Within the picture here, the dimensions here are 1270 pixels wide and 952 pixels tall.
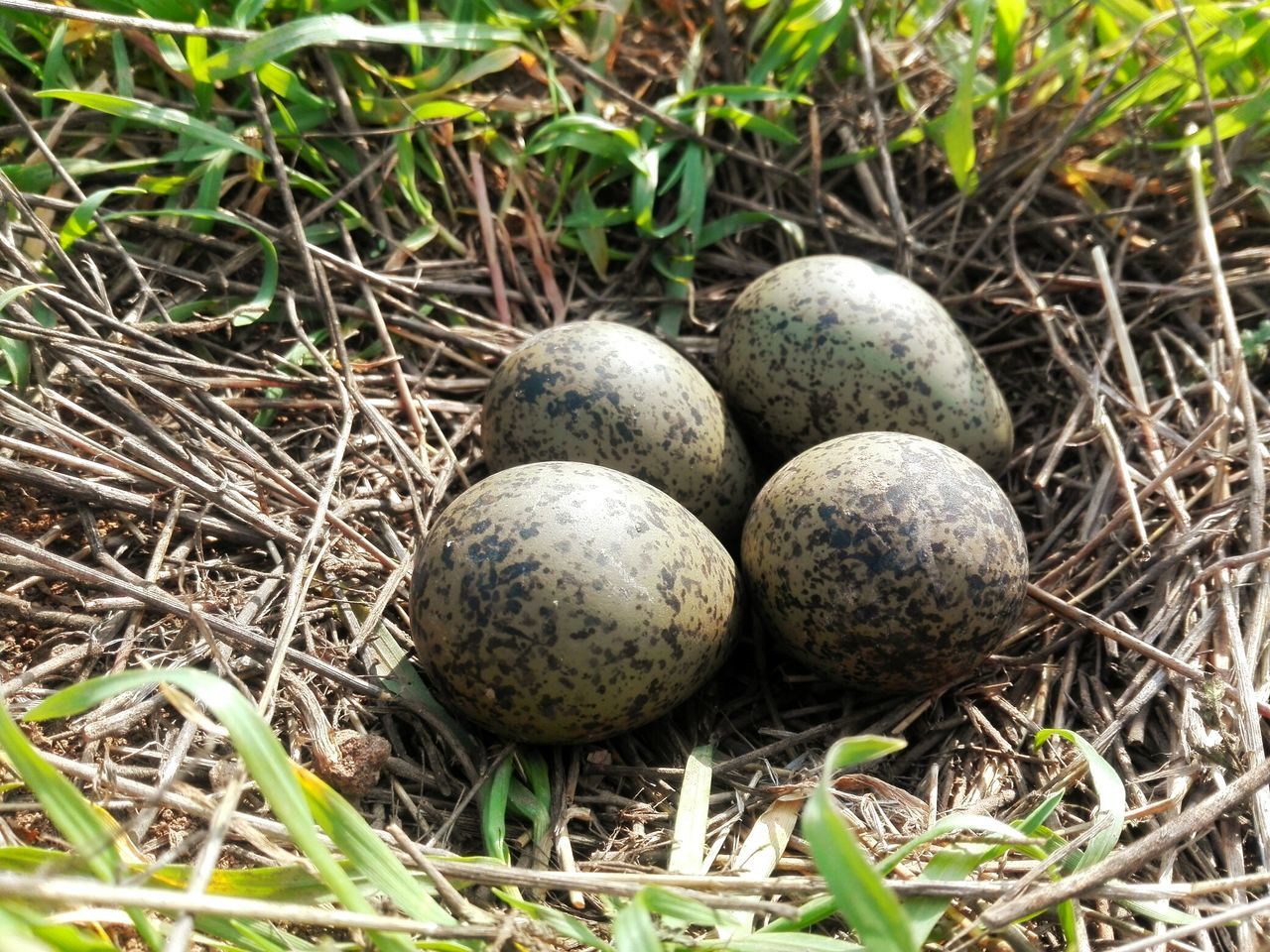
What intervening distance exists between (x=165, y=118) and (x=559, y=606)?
5.67ft

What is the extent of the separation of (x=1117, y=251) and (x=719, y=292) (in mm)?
1174

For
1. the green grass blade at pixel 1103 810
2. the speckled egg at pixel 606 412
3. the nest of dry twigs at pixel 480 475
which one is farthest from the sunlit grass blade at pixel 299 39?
the green grass blade at pixel 1103 810

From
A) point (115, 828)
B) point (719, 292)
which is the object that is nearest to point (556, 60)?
point (719, 292)

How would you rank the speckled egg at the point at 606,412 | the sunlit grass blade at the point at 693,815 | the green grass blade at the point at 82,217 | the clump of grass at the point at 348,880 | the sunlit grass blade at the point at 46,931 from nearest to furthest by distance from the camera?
the sunlit grass blade at the point at 46,931
the clump of grass at the point at 348,880
the sunlit grass blade at the point at 693,815
the speckled egg at the point at 606,412
the green grass blade at the point at 82,217

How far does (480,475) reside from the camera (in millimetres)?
2846

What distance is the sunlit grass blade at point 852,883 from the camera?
1437 millimetres

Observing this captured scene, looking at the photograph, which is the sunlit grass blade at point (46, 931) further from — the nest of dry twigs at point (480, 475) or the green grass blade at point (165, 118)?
the green grass blade at point (165, 118)

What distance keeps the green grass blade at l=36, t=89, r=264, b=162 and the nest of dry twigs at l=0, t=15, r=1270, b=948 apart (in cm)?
21

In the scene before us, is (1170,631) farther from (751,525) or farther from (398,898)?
(398,898)

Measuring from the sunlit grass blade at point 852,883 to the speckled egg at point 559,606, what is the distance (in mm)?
700

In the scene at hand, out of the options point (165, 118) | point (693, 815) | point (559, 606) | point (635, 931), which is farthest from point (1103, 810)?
point (165, 118)

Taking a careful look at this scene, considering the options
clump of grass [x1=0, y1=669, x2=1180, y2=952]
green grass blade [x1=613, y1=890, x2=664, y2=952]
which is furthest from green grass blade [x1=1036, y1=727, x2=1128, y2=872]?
green grass blade [x1=613, y1=890, x2=664, y2=952]

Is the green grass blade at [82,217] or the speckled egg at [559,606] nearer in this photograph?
the speckled egg at [559,606]

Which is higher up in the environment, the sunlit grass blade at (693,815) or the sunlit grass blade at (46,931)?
the sunlit grass blade at (46,931)
